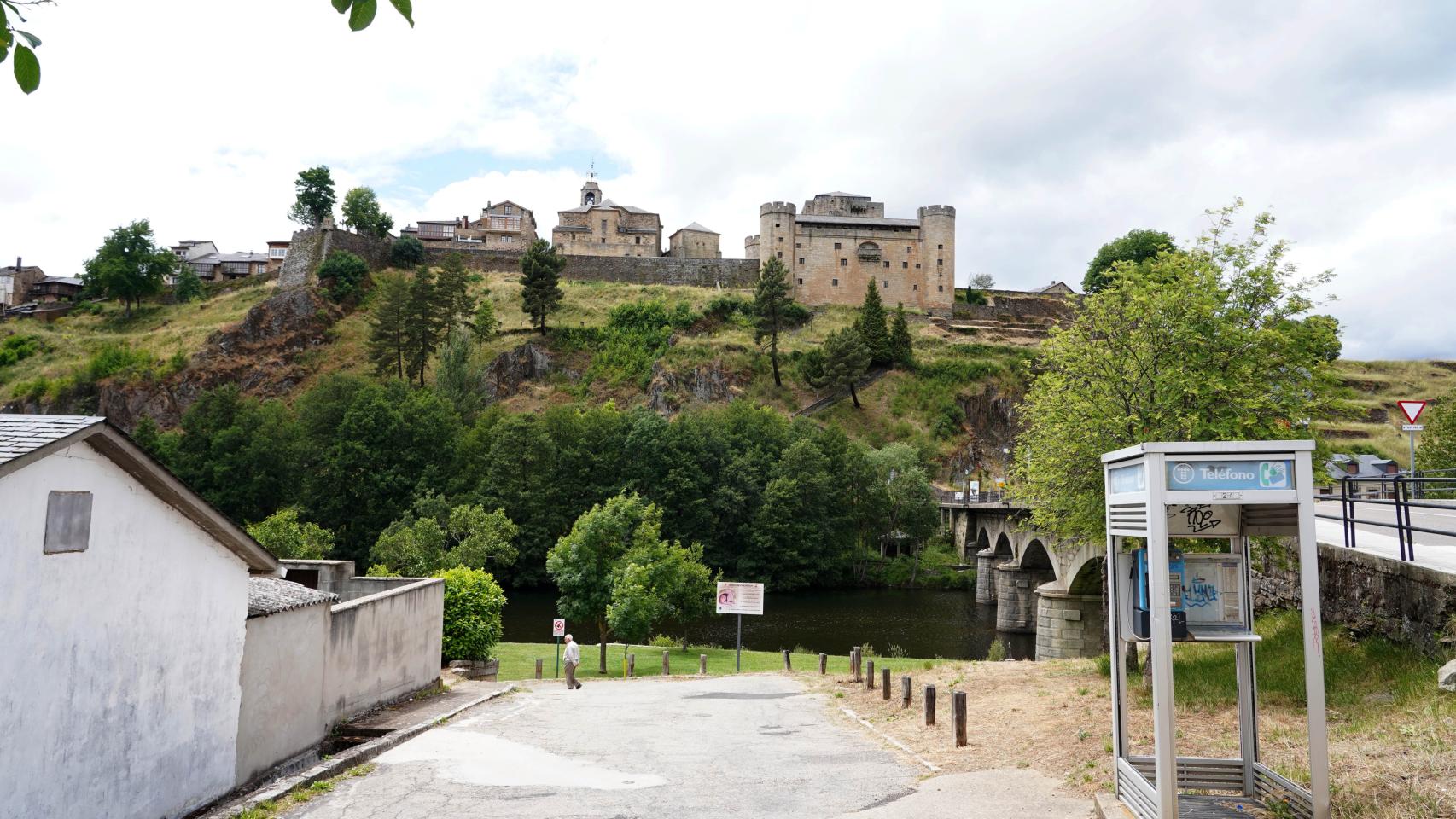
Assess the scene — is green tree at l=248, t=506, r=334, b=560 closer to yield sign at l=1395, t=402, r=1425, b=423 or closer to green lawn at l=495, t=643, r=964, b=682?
green lawn at l=495, t=643, r=964, b=682

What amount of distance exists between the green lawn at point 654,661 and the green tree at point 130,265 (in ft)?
261

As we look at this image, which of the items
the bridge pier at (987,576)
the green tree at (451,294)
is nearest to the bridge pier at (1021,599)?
the bridge pier at (987,576)

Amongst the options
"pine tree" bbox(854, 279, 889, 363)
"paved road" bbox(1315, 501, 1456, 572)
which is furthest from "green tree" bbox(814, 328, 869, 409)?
"paved road" bbox(1315, 501, 1456, 572)

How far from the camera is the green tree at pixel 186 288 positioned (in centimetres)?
9331

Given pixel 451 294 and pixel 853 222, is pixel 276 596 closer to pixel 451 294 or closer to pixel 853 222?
pixel 451 294

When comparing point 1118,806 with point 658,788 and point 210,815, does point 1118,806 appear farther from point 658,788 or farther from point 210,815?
point 210,815

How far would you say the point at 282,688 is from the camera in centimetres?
1241

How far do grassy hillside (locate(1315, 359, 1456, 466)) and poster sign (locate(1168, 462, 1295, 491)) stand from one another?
72057 millimetres

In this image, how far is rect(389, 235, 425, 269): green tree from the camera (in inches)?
3878

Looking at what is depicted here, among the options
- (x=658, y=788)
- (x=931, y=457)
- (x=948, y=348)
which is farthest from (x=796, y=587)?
(x=658, y=788)

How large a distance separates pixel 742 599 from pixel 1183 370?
1523cm

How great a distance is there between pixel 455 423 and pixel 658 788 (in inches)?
2244

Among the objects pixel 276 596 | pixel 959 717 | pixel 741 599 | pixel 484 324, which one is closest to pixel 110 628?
pixel 276 596

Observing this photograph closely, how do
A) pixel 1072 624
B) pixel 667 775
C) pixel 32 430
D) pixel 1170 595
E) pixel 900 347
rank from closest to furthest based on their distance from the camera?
pixel 1170 595 → pixel 32 430 → pixel 667 775 → pixel 1072 624 → pixel 900 347
